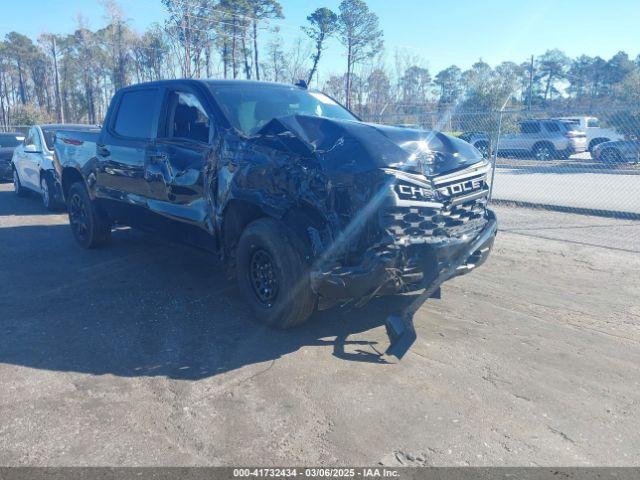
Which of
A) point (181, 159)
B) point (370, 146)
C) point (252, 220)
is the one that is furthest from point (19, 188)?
point (370, 146)

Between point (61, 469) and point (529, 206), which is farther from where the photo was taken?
point (529, 206)

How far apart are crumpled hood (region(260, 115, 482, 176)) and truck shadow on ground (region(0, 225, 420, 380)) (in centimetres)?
145

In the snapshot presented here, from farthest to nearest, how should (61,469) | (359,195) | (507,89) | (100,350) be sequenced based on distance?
(507,89), (100,350), (359,195), (61,469)

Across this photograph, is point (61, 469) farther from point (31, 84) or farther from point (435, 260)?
point (31, 84)

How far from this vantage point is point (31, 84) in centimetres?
5412

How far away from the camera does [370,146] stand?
4.07 m

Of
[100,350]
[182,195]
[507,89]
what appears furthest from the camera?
[507,89]

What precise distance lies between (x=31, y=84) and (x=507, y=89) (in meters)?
48.7

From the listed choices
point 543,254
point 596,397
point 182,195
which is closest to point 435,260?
point 596,397

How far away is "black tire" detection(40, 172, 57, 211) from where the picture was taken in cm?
1067

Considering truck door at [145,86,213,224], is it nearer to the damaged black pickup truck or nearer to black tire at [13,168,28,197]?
the damaged black pickup truck

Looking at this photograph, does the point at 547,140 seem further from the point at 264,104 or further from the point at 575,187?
the point at 264,104

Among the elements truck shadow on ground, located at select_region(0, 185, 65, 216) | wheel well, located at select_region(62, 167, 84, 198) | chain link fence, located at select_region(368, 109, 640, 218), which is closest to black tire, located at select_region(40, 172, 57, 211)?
truck shadow on ground, located at select_region(0, 185, 65, 216)

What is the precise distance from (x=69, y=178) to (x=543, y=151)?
64.8 feet
